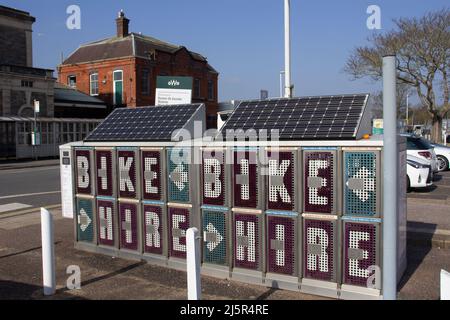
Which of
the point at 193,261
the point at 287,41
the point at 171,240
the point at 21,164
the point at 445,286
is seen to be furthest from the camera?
the point at 21,164

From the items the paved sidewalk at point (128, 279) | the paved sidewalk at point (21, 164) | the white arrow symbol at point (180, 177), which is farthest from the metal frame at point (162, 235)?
the paved sidewalk at point (21, 164)

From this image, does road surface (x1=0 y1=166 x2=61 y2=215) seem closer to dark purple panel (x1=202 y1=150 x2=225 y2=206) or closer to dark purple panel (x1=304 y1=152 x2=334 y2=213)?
dark purple panel (x1=202 y1=150 x2=225 y2=206)

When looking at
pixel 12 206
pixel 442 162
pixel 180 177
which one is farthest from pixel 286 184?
pixel 442 162

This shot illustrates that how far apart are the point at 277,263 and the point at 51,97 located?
30276 millimetres

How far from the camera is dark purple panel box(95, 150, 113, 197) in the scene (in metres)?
6.74

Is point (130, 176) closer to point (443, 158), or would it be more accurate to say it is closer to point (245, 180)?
A: point (245, 180)

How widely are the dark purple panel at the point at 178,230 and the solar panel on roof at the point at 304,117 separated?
1.22 meters

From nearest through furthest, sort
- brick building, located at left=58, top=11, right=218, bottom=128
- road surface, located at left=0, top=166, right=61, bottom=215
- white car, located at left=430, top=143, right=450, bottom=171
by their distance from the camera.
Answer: road surface, located at left=0, top=166, right=61, bottom=215 < white car, located at left=430, top=143, right=450, bottom=171 < brick building, located at left=58, top=11, right=218, bottom=128

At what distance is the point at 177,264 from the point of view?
6.11 m

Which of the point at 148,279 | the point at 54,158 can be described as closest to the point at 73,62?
the point at 54,158

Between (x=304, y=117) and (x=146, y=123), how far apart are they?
103 inches

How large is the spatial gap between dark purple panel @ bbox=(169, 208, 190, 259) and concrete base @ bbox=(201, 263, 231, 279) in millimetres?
383

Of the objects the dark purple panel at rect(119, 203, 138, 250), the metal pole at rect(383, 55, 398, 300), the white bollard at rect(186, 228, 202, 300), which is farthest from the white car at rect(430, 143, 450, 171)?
the metal pole at rect(383, 55, 398, 300)
